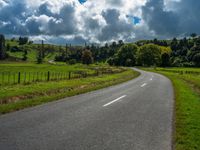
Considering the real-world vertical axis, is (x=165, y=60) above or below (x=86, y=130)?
above

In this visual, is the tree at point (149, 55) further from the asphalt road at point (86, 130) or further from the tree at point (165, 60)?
the asphalt road at point (86, 130)

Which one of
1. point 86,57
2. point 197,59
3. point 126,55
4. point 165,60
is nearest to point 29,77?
point 197,59

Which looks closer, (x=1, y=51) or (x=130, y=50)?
(x=1, y=51)

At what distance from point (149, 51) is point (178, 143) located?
4381 inches

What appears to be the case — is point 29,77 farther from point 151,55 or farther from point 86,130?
point 151,55

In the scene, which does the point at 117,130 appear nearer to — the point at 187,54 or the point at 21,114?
the point at 21,114

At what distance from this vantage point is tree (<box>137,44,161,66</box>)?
116m

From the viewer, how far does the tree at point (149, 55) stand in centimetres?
11606

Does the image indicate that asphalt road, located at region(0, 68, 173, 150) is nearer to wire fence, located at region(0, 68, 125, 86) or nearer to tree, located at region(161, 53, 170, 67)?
wire fence, located at region(0, 68, 125, 86)

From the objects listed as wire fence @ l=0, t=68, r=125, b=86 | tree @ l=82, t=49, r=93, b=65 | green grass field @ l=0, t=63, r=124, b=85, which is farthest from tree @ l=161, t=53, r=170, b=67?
wire fence @ l=0, t=68, r=125, b=86

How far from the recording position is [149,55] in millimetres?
116125

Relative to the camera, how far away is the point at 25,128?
7.55 meters

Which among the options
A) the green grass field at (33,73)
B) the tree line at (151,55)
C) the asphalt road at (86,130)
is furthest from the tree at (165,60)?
the asphalt road at (86,130)

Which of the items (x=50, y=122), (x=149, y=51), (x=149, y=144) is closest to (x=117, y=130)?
(x=149, y=144)
